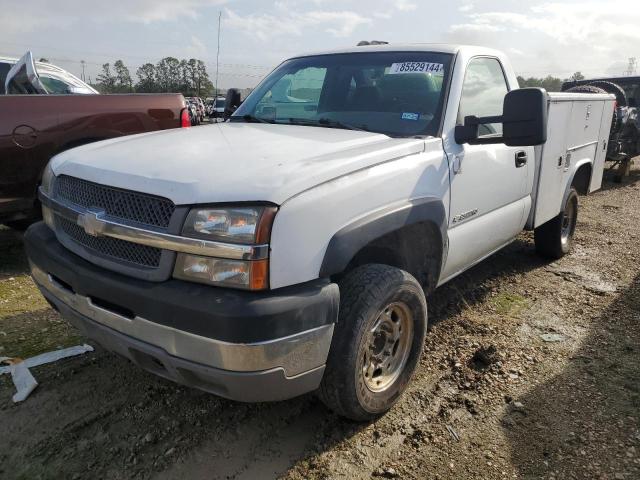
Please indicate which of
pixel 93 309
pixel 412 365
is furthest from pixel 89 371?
pixel 412 365

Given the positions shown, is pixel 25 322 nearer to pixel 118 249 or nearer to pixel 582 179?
pixel 118 249

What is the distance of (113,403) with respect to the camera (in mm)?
2795

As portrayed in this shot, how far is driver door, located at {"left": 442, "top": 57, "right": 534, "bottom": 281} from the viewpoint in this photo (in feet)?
10.4

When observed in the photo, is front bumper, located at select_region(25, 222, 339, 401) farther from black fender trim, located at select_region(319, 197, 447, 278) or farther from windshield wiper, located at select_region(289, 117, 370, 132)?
windshield wiper, located at select_region(289, 117, 370, 132)

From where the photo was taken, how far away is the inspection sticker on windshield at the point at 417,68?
128 inches

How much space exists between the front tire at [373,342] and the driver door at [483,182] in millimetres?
607

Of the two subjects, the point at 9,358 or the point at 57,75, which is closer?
the point at 9,358

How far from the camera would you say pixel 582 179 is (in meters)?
5.56

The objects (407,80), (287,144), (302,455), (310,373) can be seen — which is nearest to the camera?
(310,373)

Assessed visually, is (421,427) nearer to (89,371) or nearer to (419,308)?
(419,308)

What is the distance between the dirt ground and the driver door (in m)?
0.67

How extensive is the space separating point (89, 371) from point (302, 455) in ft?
4.76

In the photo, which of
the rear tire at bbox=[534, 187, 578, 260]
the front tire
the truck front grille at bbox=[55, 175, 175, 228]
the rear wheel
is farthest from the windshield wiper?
the rear wheel

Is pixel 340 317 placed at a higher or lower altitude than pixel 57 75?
lower
